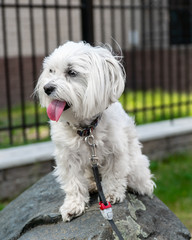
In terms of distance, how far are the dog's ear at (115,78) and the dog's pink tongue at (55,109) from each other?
0.32m

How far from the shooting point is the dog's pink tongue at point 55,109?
2.28 metres

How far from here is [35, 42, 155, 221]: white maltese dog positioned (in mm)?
2303

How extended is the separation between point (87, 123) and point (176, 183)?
9.47ft

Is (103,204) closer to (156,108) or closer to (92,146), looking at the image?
(92,146)

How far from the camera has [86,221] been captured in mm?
2531

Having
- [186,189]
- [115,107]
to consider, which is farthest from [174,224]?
[186,189]

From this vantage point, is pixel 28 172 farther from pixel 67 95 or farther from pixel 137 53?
pixel 137 53

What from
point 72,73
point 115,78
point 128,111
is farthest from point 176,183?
point 72,73

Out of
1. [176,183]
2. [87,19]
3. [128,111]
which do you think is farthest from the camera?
[128,111]

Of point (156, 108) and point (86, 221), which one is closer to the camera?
point (86, 221)

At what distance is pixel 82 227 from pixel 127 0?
9895mm

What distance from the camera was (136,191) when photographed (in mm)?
2934

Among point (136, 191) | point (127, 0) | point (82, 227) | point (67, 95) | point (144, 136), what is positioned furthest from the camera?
point (127, 0)

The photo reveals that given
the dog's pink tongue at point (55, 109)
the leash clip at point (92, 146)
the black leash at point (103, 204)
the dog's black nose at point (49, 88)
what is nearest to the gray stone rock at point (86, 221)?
the black leash at point (103, 204)
